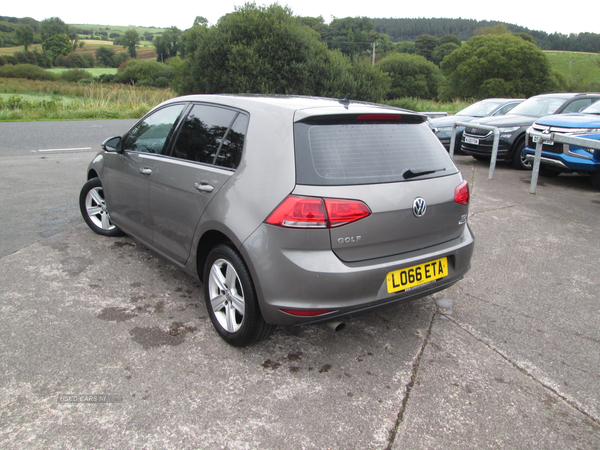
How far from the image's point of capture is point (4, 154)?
10.3 m

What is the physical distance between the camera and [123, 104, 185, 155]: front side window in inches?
150

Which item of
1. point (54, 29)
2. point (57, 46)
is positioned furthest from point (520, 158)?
point (54, 29)

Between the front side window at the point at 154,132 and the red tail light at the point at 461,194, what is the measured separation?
88.9 inches

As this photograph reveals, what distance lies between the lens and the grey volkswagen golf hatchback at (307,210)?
2.59 m

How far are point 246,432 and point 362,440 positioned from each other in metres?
0.58

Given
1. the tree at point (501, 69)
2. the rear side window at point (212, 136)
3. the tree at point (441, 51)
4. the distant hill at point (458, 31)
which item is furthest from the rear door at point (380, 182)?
the distant hill at point (458, 31)

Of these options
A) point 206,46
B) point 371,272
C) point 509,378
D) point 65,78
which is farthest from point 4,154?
point 65,78

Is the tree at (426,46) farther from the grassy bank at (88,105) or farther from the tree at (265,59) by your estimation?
the tree at (265,59)

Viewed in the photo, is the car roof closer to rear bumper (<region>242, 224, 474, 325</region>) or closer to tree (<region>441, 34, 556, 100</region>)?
rear bumper (<region>242, 224, 474, 325</region>)

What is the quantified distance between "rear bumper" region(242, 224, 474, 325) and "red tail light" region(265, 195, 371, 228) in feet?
0.20

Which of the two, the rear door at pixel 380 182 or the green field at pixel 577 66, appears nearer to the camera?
the rear door at pixel 380 182

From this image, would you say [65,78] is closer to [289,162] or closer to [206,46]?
[206,46]

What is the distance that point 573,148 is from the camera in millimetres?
8000

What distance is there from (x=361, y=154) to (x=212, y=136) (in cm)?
114
